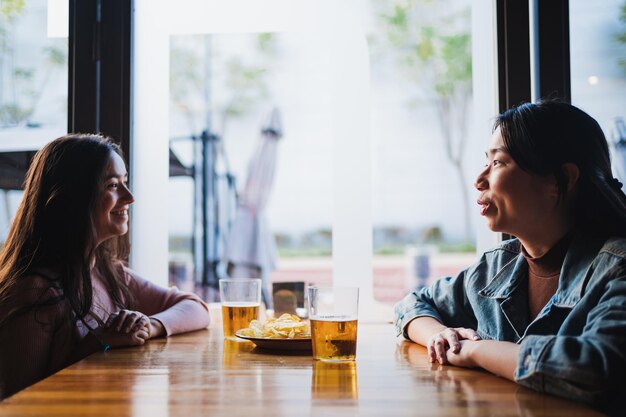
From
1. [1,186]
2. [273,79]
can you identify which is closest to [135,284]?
[1,186]

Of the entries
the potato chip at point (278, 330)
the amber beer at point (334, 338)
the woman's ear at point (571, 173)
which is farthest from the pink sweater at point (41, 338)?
the woman's ear at point (571, 173)

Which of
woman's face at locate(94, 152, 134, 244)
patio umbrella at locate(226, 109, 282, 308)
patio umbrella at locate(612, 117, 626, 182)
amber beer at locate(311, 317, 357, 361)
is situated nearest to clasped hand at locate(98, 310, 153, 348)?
woman's face at locate(94, 152, 134, 244)

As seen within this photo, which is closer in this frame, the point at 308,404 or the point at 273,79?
the point at 308,404

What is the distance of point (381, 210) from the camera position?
3109mm

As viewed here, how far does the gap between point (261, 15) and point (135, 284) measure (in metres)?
1.18

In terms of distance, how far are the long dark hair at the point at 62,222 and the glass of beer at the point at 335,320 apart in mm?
711

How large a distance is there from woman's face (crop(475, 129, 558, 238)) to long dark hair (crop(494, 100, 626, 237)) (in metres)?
0.02

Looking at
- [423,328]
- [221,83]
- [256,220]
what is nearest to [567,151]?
[423,328]

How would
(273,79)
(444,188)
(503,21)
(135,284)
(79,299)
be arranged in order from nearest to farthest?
(79,299) → (135,284) → (503,21) → (444,188) → (273,79)

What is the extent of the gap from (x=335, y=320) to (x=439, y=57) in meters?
3.56

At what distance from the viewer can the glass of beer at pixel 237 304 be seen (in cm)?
165

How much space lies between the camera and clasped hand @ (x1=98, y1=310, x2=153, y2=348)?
1.56 meters

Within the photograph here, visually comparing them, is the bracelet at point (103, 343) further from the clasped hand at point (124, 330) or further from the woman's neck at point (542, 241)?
the woman's neck at point (542, 241)

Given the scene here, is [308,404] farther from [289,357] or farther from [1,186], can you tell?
[1,186]
